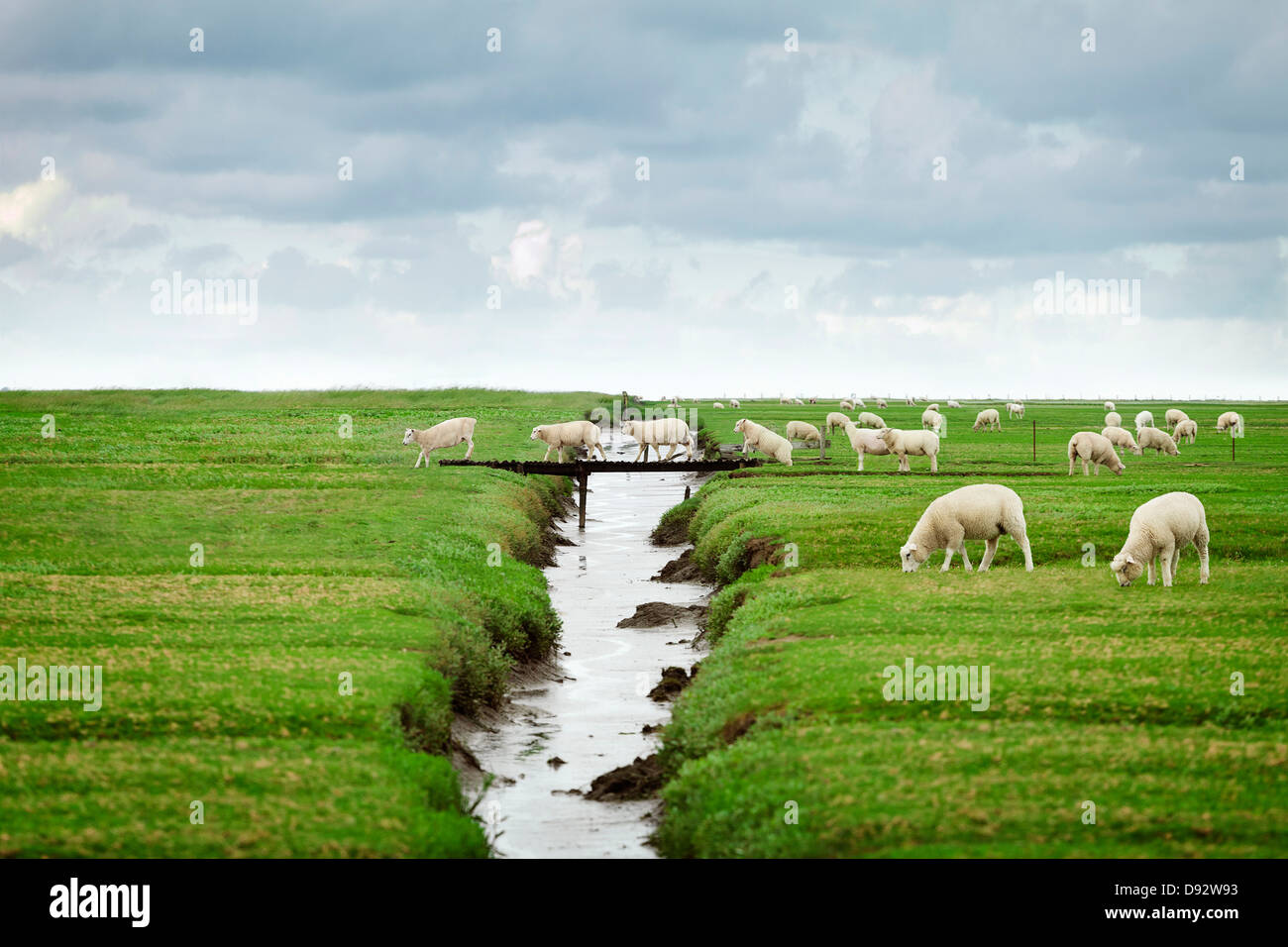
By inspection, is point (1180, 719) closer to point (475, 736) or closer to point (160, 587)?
point (475, 736)

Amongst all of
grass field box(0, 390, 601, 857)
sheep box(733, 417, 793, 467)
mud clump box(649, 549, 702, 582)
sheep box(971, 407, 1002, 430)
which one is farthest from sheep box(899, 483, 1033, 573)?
sheep box(971, 407, 1002, 430)

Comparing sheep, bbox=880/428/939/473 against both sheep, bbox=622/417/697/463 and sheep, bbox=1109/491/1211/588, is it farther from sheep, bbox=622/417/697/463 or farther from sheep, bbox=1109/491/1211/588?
sheep, bbox=1109/491/1211/588

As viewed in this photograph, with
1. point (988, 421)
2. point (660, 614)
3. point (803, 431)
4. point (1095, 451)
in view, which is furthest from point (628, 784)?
point (988, 421)

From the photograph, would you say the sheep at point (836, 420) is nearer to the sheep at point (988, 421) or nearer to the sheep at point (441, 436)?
the sheep at point (988, 421)

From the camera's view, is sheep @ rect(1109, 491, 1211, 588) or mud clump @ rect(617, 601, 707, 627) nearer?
sheep @ rect(1109, 491, 1211, 588)

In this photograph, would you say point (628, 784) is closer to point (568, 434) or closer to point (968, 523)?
point (968, 523)

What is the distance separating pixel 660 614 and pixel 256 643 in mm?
14617

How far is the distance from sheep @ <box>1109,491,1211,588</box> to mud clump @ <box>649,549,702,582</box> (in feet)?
52.8

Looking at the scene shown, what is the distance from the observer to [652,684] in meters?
26.6

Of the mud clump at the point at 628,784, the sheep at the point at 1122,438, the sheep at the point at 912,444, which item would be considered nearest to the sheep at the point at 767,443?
the sheep at the point at 912,444

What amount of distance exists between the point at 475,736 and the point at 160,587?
327 inches

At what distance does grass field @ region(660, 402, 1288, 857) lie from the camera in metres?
12.7

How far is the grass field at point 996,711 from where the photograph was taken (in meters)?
12.7
